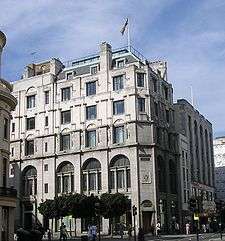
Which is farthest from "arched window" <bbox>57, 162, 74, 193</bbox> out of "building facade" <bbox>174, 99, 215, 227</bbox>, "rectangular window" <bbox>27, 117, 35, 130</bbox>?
"building facade" <bbox>174, 99, 215, 227</bbox>

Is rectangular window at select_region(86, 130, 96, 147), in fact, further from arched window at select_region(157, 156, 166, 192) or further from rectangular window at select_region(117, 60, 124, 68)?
rectangular window at select_region(117, 60, 124, 68)

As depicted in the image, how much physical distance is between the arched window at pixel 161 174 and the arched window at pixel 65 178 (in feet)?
40.7

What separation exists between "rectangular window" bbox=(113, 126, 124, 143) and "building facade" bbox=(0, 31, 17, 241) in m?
31.7

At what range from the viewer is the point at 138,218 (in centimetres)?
6556

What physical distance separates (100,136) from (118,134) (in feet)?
8.59

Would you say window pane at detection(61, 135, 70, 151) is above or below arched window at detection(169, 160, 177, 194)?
above

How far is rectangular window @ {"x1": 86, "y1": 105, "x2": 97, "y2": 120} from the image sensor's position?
239ft

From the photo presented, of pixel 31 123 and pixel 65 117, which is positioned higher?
pixel 65 117

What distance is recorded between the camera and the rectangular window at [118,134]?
70250mm

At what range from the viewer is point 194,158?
8775 cm

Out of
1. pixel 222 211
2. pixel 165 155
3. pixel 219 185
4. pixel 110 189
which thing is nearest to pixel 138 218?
pixel 110 189

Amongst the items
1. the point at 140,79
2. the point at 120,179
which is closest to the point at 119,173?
the point at 120,179

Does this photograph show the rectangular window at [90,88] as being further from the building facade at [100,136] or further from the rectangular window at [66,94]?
the rectangular window at [66,94]

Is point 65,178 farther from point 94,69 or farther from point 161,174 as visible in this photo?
point 94,69
